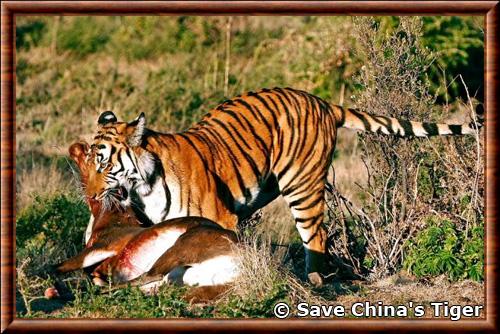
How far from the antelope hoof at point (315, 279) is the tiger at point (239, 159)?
0.03 ft

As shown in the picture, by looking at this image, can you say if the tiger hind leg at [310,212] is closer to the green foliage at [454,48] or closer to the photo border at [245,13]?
the photo border at [245,13]

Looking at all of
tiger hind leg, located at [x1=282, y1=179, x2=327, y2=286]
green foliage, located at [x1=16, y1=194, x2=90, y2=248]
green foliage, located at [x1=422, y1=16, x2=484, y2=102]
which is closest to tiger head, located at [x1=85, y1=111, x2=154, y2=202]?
green foliage, located at [x1=16, y1=194, x2=90, y2=248]

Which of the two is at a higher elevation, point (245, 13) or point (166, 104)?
point (245, 13)

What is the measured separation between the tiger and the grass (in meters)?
0.30

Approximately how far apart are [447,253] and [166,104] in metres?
6.43

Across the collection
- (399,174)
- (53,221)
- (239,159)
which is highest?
(239,159)

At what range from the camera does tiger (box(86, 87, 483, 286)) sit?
7.73 m

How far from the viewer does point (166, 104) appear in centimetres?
1362

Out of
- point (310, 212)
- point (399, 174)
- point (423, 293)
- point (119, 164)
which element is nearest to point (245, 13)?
point (119, 164)

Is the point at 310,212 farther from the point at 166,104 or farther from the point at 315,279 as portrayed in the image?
the point at 166,104

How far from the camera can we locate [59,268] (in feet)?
24.2

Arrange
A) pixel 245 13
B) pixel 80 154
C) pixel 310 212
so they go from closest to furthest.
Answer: pixel 245 13 → pixel 80 154 → pixel 310 212

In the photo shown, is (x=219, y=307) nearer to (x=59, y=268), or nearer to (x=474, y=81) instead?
(x=59, y=268)

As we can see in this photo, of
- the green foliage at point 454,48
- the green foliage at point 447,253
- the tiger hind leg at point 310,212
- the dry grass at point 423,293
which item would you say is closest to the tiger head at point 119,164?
the tiger hind leg at point 310,212
